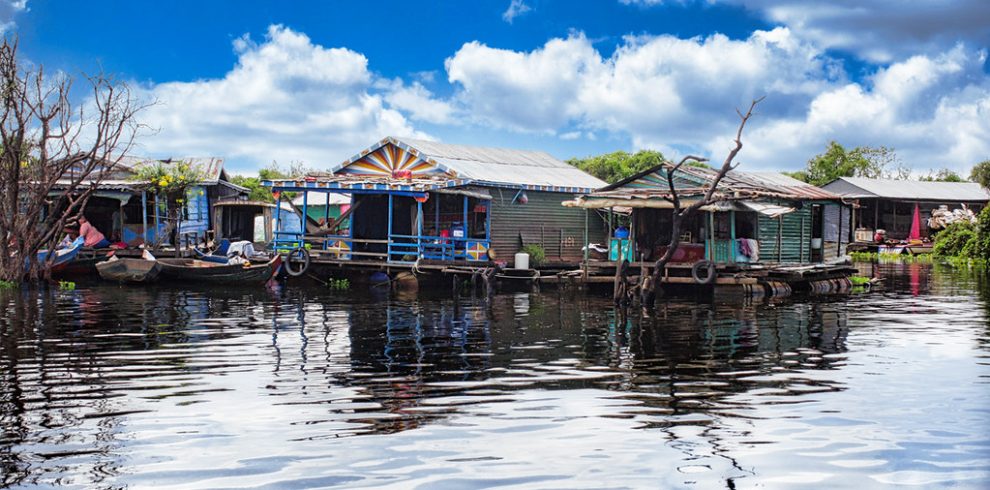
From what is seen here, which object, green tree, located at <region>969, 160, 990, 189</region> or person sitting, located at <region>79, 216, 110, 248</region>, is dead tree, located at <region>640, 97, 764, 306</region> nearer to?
person sitting, located at <region>79, 216, 110, 248</region>

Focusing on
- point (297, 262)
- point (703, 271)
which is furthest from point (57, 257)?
point (703, 271)

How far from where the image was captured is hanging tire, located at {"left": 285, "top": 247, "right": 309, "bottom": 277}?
2778 cm

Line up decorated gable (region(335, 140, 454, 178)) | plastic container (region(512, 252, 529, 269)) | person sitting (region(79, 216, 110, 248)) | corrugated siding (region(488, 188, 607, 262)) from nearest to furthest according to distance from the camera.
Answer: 1. plastic container (region(512, 252, 529, 269))
2. corrugated siding (region(488, 188, 607, 262))
3. person sitting (region(79, 216, 110, 248))
4. decorated gable (region(335, 140, 454, 178))

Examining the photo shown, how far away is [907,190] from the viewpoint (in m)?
54.0

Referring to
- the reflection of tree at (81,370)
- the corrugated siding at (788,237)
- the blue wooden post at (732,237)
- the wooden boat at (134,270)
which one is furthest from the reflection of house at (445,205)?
the blue wooden post at (732,237)

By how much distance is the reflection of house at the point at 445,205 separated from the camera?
28531 mm

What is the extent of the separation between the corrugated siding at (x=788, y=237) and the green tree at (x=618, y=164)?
1412 inches

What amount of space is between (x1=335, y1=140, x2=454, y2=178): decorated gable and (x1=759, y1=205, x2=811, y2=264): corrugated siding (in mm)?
11150

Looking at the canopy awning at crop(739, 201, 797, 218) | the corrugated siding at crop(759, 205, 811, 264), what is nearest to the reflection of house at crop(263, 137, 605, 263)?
the corrugated siding at crop(759, 205, 811, 264)

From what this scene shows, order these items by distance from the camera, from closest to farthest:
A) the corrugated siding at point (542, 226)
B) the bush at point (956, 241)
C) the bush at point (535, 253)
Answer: the bush at point (535, 253) < the corrugated siding at point (542, 226) < the bush at point (956, 241)

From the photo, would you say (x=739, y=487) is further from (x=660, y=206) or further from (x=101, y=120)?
(x=101, y=120)

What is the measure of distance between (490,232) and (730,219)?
325 inches

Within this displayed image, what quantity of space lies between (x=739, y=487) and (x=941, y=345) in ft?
32.7

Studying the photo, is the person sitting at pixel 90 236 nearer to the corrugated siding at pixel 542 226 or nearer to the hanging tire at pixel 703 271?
the corrugated siding at pixel 542 226
